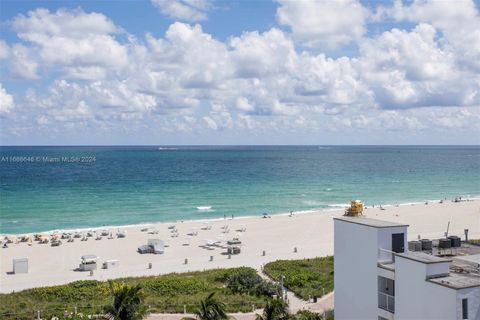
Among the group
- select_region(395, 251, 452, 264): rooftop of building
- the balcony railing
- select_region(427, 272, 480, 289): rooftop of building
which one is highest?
select_region(395, 251, 452, 264): rooftop of building

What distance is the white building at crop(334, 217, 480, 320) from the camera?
13.0 metres

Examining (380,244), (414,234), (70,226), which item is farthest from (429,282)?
(70,226)

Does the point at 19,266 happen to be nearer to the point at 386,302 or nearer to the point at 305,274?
the point at 305,274

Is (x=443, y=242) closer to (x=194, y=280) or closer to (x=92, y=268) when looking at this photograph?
(x=194, y=280)

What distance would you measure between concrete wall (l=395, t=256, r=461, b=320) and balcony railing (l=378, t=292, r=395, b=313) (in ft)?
1.70

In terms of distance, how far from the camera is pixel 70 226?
62938mm

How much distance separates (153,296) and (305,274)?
31.5ft

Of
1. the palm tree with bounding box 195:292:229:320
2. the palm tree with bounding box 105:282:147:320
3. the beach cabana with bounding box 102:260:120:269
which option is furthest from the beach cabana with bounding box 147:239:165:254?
the palm tree with bounding box 195:292:229:320

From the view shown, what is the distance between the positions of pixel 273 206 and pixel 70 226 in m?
30.5

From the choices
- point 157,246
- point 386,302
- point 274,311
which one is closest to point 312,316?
point 274,311

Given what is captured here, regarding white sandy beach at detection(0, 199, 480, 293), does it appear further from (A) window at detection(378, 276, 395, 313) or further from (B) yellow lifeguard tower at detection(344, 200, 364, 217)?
(A) window at detection(378, 276, 395, 313)

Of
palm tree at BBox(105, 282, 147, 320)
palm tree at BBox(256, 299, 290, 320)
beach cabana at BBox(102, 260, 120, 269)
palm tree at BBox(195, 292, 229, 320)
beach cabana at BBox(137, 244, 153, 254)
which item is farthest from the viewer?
beach cabana at BBox(137, 244, 153, 254)

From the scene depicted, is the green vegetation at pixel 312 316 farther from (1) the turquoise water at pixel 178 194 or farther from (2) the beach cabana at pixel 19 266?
(1) the turquoise water at pixel 178 194

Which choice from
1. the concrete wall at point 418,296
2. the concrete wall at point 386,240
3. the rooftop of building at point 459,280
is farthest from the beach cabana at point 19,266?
the rooftop of building at point 459,280
